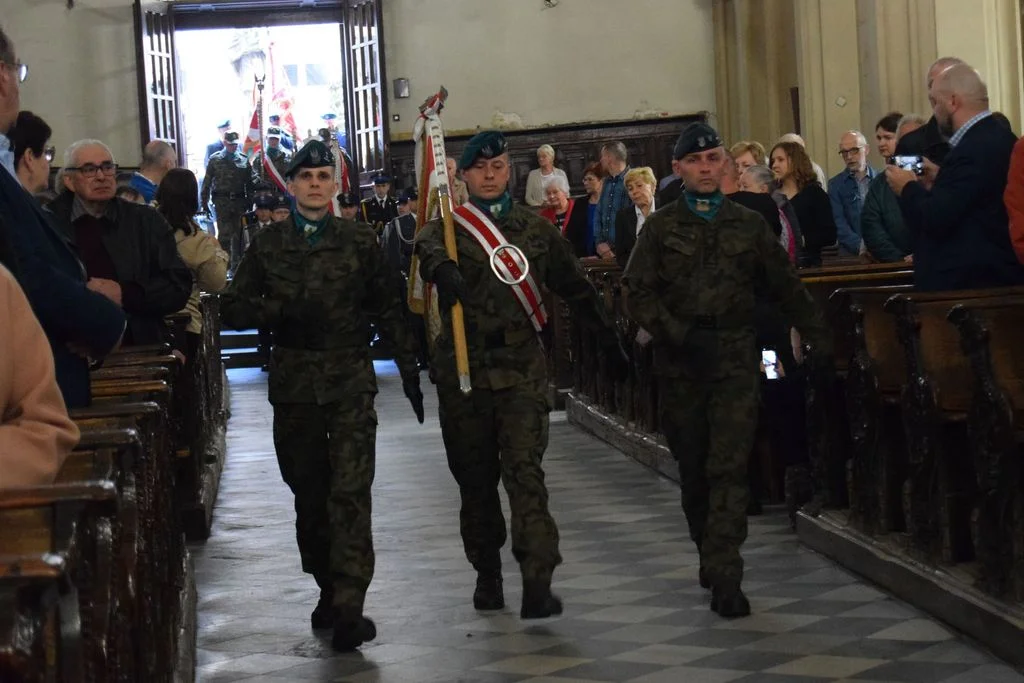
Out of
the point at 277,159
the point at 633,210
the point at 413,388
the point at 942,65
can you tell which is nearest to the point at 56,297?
the point at 413,388

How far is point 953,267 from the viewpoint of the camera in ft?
20.8

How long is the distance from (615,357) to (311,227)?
4.05 feet

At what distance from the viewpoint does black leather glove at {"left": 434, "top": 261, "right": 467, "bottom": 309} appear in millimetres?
6031

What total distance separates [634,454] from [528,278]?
14.8 feet

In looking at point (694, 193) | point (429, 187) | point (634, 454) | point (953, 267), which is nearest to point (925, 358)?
point (953, 267)

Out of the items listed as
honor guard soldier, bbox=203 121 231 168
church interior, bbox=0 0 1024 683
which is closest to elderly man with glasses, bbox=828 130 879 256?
church interior, bbox=0 0 1024 683

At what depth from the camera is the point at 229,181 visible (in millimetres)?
22641

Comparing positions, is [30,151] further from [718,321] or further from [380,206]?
[380,206]

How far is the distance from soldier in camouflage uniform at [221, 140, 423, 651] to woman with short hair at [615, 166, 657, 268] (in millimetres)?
4327

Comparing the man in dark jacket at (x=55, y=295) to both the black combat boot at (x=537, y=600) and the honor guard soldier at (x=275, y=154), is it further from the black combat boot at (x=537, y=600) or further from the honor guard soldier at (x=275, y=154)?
the honor guard soldier at (x=275, y=154)

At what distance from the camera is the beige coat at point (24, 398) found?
2877 mm

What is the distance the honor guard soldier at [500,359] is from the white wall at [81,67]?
16621 mm

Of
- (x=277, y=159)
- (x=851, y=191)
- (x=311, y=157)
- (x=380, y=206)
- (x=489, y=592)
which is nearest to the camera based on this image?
(x=311, y=157)

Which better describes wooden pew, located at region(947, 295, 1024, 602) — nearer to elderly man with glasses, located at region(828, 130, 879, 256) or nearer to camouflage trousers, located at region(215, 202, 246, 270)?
elderly man with glasses, located at region(828, 130, 879, 256)
